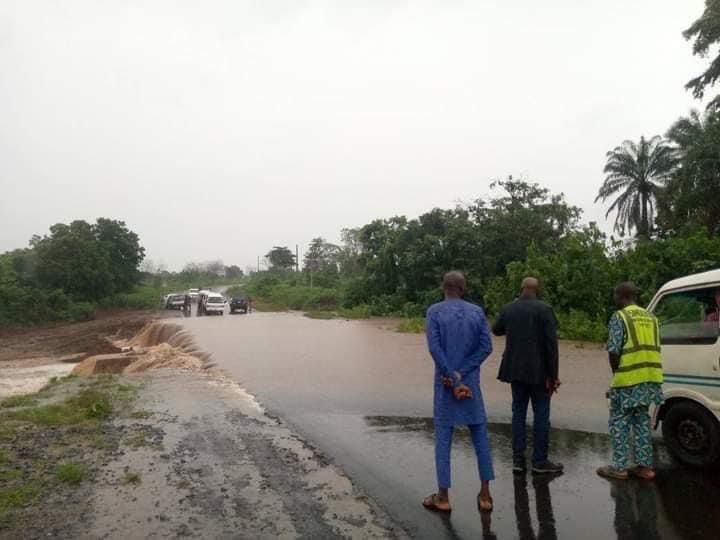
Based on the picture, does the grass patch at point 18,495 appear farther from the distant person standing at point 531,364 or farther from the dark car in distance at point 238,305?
the dark car in distance at point 238,305

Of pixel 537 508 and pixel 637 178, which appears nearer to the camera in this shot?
pixel 537 508

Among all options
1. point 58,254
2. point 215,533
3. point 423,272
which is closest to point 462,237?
point 423,272

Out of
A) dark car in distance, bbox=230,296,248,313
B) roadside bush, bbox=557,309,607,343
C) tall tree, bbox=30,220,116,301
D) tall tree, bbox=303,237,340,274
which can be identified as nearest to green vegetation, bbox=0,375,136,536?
roadside bush, bbox=557,309,607,343

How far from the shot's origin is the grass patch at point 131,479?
18.6 ft

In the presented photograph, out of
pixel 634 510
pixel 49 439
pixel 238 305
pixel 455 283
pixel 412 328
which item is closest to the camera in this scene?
pixel 634 510

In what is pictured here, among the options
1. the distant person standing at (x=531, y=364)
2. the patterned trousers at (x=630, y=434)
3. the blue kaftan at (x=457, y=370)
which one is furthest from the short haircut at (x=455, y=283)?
the patterned trousers at (x=630, y=434)

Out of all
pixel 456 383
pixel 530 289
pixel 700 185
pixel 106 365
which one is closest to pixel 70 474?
pixel 456 383

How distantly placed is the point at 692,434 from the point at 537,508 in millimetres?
1945

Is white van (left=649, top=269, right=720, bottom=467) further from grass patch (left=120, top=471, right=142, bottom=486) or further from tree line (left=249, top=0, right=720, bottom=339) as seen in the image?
tree line (left=249, top=0, right=720, bottom=339)

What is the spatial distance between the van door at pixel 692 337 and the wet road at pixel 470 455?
0.82 m

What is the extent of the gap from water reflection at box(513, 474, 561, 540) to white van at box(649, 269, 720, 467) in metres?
1.28

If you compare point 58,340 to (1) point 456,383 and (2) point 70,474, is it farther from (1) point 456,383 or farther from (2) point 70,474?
(1) point 456,383

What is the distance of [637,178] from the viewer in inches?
1697

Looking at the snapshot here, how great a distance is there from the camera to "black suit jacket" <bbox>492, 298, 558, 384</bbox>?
5.52 meters
